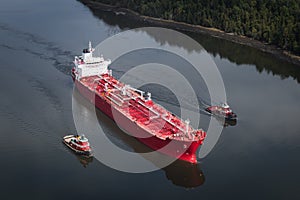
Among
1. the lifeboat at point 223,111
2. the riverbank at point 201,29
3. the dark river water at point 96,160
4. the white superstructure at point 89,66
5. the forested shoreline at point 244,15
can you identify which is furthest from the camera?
the forested shoreline at point 244,15

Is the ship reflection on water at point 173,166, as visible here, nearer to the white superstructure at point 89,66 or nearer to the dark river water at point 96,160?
the dark river water at point 96,160

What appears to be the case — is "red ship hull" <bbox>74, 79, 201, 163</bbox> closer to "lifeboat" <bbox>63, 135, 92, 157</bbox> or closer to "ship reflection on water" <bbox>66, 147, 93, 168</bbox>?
"lifeboat" <bbox>63, 135, 92, 157</bbox>

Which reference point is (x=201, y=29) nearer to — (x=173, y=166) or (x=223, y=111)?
(x=223, y=111)

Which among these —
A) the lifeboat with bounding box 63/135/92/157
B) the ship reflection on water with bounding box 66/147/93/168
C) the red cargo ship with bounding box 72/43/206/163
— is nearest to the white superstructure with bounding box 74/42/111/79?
the red cargo ship with bounding box 72/43/206/163

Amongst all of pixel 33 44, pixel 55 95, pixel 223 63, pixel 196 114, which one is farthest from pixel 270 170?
pixel 33 44

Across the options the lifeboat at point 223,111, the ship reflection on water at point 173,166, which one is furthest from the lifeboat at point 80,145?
the lifeboat at point 223,111

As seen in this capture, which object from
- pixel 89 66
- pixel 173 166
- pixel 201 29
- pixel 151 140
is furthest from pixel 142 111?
pixel 201 29
